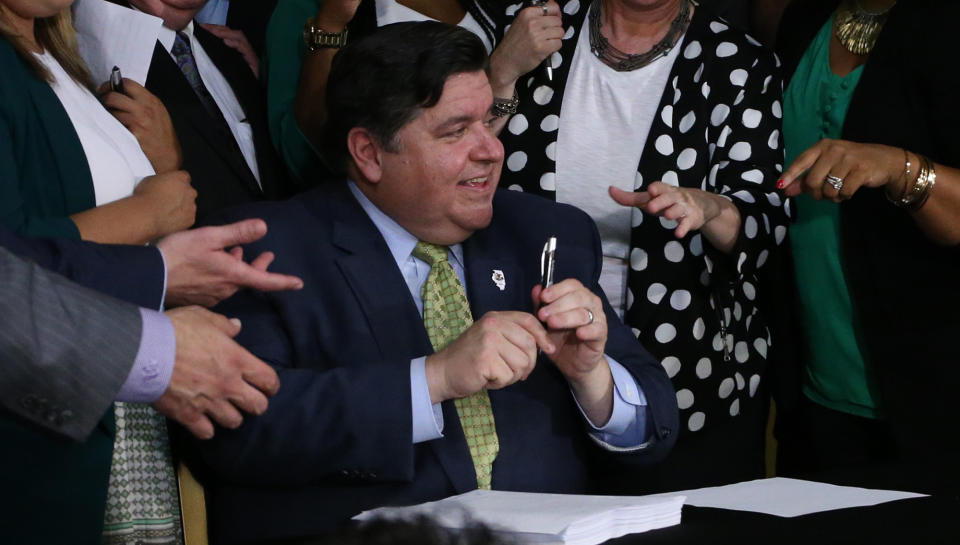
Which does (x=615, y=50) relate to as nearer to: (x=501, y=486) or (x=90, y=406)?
(x=501, y=486)

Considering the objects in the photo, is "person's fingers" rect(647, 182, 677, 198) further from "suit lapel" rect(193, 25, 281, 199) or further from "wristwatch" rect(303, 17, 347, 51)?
"suit lapel" rect(193, 25, 281, 199)

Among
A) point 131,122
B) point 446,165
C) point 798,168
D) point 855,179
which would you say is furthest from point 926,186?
point 131,122

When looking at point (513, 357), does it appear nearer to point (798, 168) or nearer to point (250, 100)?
point (798, 168)

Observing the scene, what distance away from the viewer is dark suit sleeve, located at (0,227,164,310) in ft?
5.15

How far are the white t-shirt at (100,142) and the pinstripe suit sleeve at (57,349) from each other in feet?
1.52

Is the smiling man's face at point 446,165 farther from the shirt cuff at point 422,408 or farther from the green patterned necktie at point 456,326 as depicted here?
the shirt cuff at point 422,408

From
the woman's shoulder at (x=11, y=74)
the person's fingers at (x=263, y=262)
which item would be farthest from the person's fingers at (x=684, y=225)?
the woman's shoulder at (x=11, y=74)

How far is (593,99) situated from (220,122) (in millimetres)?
787

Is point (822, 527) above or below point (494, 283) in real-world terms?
below

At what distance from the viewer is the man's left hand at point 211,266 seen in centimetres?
167

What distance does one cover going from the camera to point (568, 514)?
1394 mm

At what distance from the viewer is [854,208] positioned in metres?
2.36

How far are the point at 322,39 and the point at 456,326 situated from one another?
76cm

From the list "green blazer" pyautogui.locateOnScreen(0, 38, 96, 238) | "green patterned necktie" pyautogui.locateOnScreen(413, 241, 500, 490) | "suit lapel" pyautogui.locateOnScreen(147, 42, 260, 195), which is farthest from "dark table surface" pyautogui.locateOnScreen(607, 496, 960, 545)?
"suit lapel" pyautogui.locateOnScreen(147, 42, 260, 195)
